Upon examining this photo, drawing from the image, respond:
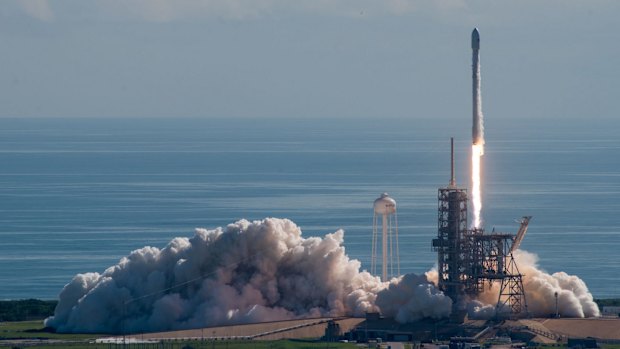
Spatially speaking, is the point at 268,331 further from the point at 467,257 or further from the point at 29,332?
the point at 29,332

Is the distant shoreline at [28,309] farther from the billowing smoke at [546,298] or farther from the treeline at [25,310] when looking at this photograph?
the billowing smoke at [546,298]

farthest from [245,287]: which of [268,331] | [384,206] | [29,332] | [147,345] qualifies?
[29,332]

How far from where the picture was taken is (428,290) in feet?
362

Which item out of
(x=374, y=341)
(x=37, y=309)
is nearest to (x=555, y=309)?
(x=374, y=341)

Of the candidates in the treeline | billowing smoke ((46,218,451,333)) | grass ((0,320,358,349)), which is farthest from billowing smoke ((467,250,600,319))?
the treeline

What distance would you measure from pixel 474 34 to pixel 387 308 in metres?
18.9

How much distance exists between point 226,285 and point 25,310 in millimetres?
17668

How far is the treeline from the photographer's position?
12460 centimetres

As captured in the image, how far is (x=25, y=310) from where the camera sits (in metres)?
127

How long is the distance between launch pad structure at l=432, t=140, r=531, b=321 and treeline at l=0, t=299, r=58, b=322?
31.0 meters

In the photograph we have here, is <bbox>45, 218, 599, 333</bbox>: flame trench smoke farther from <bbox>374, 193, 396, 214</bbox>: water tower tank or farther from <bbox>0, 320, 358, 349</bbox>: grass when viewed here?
<bbox>0, 320, 358, 349</bbox>: grass

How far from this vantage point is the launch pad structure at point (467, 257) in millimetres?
111812

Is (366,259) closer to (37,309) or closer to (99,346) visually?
(37,309)

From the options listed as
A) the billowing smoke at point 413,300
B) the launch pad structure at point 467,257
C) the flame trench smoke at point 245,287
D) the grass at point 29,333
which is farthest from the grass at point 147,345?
the launch pad structure at point 467,257
